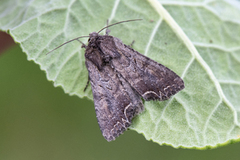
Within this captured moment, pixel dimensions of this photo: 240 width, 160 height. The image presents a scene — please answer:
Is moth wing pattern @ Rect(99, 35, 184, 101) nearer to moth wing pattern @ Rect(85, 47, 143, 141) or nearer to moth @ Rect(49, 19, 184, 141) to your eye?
moth @ Rect(49, 19, 184, 141)

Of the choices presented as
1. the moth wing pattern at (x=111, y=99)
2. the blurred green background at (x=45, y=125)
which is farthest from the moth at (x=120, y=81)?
the blurred green background at (x=45, y=125)

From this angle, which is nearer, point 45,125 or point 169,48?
point 169,48

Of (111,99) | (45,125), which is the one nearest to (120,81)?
(111,99)

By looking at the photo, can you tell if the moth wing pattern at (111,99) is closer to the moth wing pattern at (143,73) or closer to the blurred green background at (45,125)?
the moth wing pattern at (143,73)

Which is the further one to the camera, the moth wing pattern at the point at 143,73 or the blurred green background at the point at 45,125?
the blurred green background at the point at 45,125

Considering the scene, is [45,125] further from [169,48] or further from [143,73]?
[169,48]

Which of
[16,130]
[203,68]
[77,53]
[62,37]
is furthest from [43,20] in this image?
[16,130]

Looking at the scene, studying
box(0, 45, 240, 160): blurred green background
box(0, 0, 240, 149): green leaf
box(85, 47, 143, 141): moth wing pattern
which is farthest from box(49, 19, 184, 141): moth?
box(0, 45, 240, 160): blurred green background
